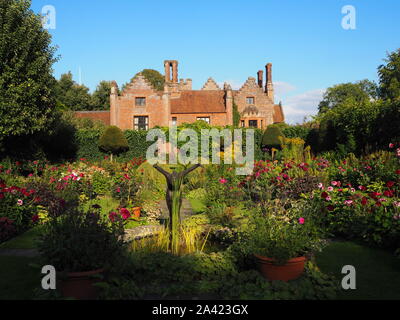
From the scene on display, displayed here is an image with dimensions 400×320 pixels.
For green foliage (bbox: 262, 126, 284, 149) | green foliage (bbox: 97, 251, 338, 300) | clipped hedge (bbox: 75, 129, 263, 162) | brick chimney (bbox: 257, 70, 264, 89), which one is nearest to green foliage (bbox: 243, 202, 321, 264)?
green foliage (bbox: 97, 251, 338, 300)

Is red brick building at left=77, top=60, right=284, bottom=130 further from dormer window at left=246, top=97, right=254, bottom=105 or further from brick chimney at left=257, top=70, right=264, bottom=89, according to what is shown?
brick chimney at left=257, top=70, right=264, bottom=89

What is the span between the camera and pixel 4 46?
539 inches

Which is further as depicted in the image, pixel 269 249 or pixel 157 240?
pixel 157 240

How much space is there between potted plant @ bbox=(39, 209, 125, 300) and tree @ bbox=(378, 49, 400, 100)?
3719 cm

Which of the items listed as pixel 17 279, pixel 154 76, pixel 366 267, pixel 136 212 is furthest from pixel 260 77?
pixel 17 279

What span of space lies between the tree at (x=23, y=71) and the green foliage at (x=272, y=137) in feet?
52.2

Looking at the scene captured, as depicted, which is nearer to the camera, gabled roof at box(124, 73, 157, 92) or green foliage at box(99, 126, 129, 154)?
green foliage at box(99, 126, 129, 154)

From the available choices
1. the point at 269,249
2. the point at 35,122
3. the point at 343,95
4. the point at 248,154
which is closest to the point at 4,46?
the point at 35,122

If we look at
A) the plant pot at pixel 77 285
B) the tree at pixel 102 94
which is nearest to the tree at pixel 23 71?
the plant pot at pixel 77 285

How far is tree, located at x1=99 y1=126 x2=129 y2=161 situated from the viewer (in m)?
A: 24.6

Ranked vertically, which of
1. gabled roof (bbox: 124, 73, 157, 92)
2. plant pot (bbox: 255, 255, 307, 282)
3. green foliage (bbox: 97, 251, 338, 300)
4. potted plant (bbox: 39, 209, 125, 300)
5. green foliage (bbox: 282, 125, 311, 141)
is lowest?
green foliage (bbox: 97, 251, 338, 300)
